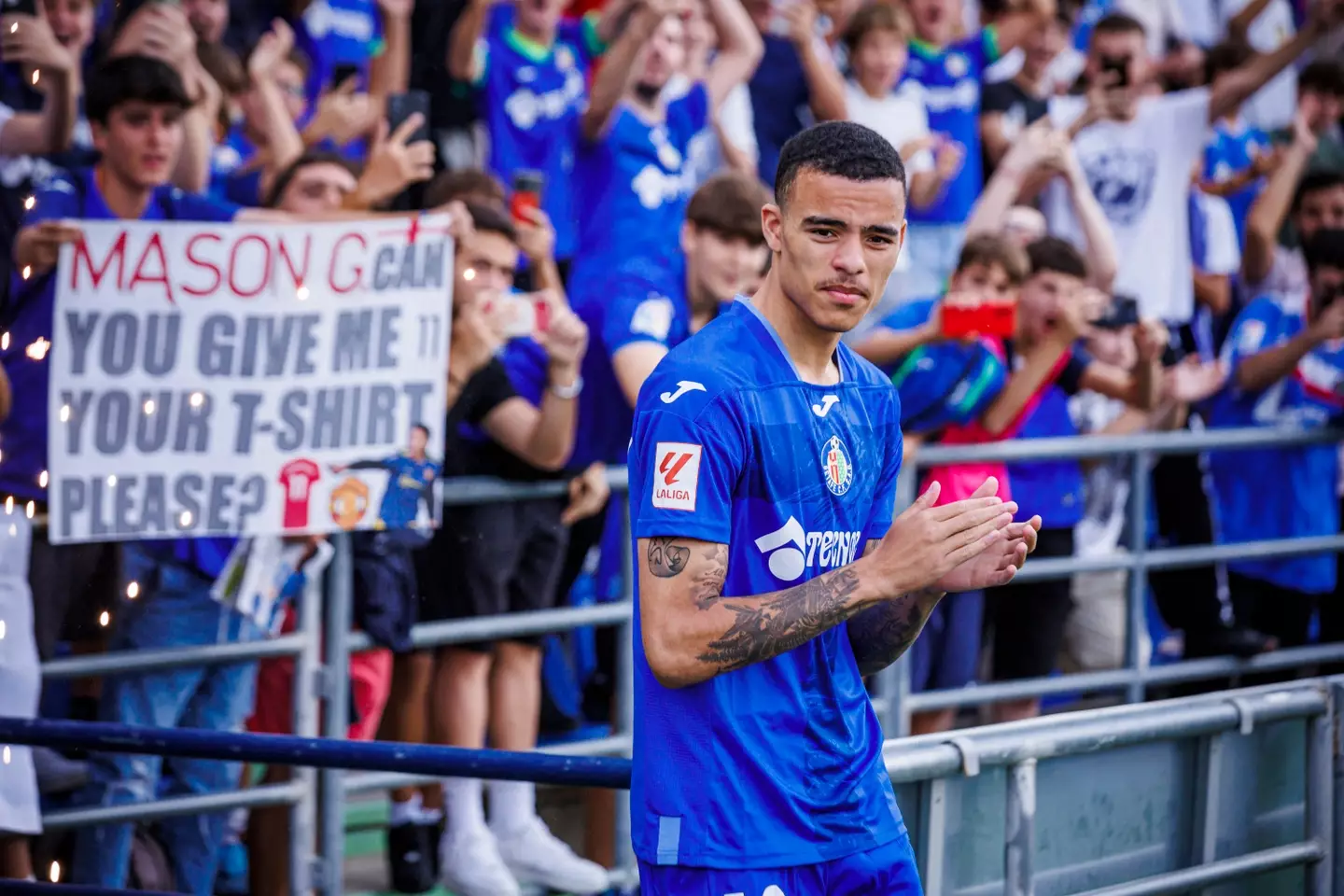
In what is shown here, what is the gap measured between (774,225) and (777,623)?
2.39ft

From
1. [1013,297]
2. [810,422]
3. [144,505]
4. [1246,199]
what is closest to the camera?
[810,422]

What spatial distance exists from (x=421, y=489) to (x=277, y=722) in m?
0.89

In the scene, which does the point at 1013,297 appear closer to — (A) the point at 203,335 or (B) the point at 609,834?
(B) the point at 609,834

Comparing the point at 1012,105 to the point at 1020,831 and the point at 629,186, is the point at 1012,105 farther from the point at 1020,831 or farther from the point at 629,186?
the point at 1020,831

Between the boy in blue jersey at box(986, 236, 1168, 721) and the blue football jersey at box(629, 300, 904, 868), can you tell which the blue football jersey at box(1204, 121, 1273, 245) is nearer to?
the boy in blue jersey at box(986, 236, 1168, 721)

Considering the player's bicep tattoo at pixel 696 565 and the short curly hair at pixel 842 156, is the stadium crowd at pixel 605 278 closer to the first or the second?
the player's bicep tattoo at pixel 696 565

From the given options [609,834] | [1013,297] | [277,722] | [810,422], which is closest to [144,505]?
[277,722]

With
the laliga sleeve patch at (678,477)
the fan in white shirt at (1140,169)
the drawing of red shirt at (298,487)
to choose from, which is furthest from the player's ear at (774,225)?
the fan in white shirt at (1140,169)

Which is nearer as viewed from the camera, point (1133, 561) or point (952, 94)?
point (1133, 561)

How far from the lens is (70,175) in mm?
5324

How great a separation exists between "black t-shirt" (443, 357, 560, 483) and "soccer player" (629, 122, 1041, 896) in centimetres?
254

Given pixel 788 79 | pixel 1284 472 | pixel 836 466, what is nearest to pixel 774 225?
pixel 836 466

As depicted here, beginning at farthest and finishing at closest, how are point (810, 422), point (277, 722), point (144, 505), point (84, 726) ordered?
point (277, 722)
point (144, 505)
point (84, 726)
point (810, 422)

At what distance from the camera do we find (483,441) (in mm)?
5664
